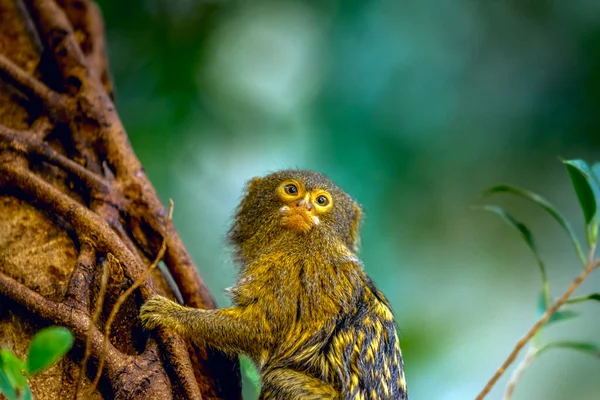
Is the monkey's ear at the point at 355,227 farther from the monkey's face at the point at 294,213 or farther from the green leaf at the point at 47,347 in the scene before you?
the green leaf at the point at 47,347

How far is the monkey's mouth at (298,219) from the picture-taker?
3369 mm

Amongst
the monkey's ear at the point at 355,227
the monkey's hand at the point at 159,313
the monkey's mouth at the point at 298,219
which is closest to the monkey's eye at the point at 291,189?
the monkey's mouth at the point at 298,219

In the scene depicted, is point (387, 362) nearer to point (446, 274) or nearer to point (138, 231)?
point (138, 231)

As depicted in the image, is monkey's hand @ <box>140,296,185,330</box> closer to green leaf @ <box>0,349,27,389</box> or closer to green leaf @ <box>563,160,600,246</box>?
green leaf @ <box>0,349,27,389</box>

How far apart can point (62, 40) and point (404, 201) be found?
3.54m

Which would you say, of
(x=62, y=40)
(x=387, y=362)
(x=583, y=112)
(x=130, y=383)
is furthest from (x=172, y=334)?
(x=583, y=112)

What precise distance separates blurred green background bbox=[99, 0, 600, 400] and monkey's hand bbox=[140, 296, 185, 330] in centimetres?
293

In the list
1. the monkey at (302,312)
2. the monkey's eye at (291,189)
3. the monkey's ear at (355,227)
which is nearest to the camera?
the monkey at (302,312)

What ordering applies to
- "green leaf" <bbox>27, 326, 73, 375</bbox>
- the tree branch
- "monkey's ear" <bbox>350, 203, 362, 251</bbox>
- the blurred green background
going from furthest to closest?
the blurred green background < "monkey's ear" <bbox>350, 203, 362, 251</bbox> < the tree branch < "green leaf" <bbox>27, 326, 73, 375</bbox>

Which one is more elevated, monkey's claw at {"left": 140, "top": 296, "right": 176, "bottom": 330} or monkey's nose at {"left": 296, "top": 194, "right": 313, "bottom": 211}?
monkey's nose at {"left": 296, "top": 194, "right": 313, "bottom": 211}

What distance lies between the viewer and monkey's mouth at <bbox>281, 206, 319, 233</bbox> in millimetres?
3369

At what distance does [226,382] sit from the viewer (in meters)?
2.70

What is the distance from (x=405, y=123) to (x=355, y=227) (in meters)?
2.65

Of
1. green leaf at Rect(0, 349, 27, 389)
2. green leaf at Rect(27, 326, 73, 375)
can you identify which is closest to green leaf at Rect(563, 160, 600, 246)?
green leaf at Rect(27, 326, 73, 375)
